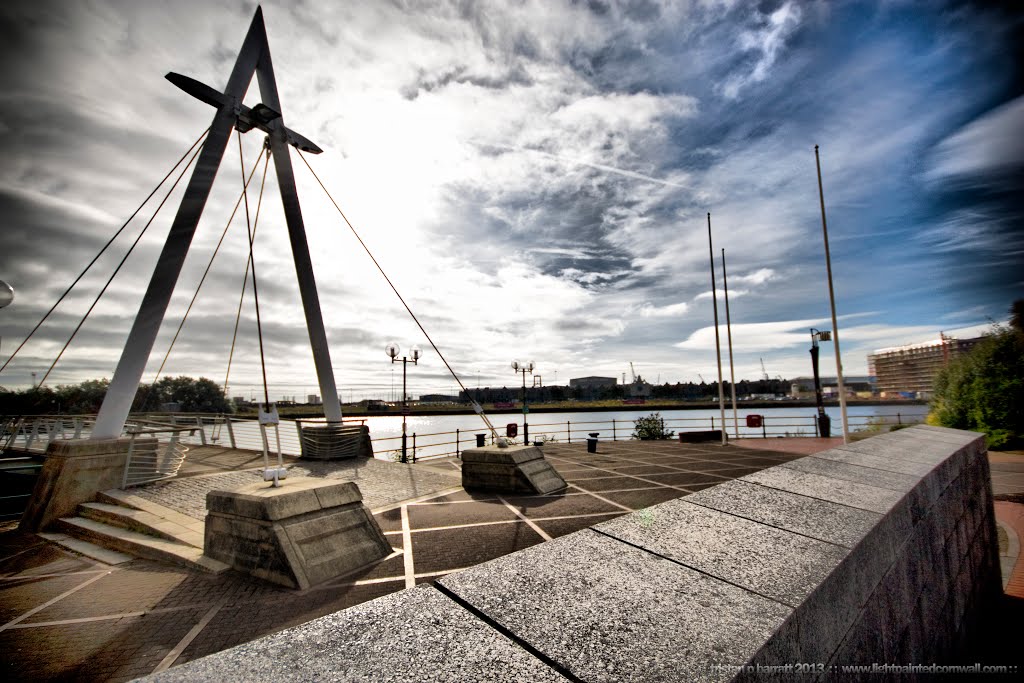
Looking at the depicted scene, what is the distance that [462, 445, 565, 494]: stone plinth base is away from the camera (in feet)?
33.1

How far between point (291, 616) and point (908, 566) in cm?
550

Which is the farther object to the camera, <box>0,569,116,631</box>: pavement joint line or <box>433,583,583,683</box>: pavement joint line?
<box>0,569,116,631</box>: pavement joint line

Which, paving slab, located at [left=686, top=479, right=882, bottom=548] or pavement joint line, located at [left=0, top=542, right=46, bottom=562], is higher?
paving slab, located at [left=686, top=479, right=882, bottom=548]

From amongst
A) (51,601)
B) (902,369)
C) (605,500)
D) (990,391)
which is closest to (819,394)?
(990,391)

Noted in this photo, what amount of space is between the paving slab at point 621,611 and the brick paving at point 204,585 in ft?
11.7

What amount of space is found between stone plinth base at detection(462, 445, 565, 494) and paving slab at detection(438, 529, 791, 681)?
8.30m

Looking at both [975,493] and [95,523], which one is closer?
[975,493]

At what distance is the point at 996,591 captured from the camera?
21.4ft

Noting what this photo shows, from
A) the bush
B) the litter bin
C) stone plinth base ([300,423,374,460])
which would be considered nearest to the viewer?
stone plinth base ([300,423,374,460])

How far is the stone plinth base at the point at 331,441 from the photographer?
1455 centimetres

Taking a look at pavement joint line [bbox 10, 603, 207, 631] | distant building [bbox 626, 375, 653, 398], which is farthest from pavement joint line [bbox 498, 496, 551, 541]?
distant building [bbox 626, 375, 653, 398]

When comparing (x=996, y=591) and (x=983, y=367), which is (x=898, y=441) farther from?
(x=983, y=367)

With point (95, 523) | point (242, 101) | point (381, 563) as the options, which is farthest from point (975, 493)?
point (242, 101)

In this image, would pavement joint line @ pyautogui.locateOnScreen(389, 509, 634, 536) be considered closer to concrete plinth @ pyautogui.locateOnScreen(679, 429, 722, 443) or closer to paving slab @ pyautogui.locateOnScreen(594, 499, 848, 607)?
paving slab @ pyautogui.locateOnScreen(594, 499, 848, 607)
